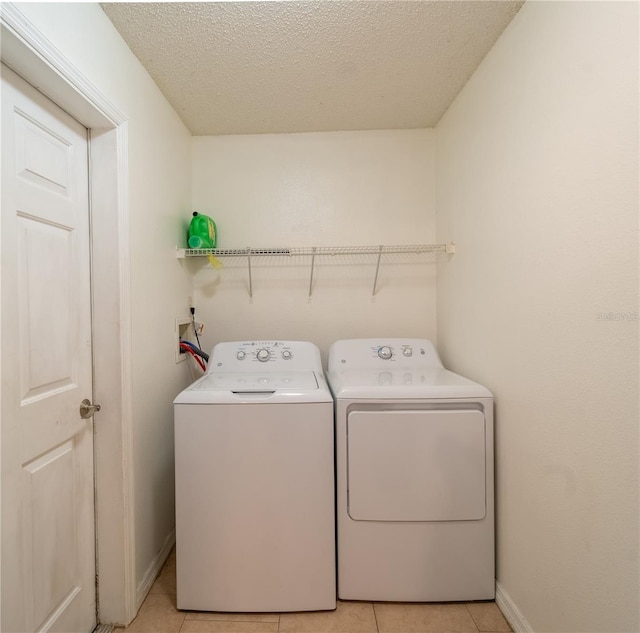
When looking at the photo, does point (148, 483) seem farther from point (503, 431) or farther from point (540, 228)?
point (540, 228)

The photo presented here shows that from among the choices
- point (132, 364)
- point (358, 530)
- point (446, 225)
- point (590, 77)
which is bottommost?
point (358, 530)

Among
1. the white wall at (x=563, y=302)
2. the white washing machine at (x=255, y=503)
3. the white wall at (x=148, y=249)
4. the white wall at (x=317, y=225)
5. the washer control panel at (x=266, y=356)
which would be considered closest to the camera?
the white wall at (x=563, y=302)

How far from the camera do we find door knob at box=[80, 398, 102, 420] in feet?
3.90

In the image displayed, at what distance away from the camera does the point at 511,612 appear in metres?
1.25

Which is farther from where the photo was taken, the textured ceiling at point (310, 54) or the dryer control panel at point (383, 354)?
the dryer control panel at point (383, 354)

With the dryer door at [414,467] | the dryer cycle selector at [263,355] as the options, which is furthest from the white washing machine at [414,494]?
the dryer cycle selector at [263,355]

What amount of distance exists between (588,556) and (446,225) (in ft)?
5.35

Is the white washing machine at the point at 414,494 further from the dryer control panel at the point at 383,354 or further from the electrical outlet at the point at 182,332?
the electrical outlet at the point at 182,332

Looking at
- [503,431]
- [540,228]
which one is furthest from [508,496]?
[540,228]

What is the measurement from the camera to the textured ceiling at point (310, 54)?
1.19 metres

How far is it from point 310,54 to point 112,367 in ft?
5.42

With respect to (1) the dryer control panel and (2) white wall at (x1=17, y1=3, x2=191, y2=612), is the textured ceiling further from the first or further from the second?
(1) the dryer control panel

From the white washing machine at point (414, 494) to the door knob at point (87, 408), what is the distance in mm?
1008

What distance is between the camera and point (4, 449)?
2.85 feet
